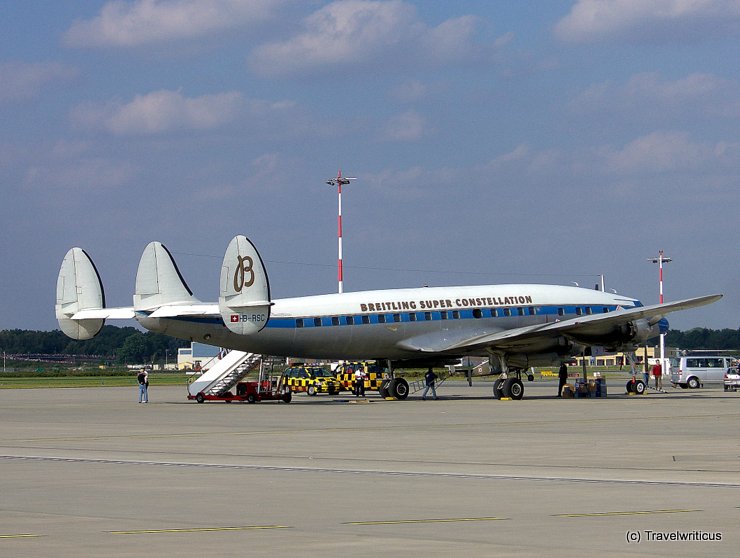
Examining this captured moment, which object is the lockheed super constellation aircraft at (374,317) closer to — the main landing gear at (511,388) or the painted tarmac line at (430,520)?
the main landing gear at (511,388)

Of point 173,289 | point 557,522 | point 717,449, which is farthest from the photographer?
point 173,289

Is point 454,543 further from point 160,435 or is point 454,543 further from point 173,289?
point 173,289

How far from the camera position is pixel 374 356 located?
52.2m

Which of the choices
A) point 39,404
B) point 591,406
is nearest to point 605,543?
point 591,406

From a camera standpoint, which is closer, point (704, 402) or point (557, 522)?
point (557, 522)

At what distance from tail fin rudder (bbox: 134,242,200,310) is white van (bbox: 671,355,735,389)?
37315 millimetres

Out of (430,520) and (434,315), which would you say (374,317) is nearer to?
(434,315)

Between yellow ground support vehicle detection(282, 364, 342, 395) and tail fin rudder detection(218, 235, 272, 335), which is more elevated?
tail fin rudder detection(218, 235, 272, 335)

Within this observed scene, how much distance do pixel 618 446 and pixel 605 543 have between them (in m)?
13.6

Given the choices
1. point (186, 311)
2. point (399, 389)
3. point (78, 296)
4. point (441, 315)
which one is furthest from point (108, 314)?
point (441, 315)

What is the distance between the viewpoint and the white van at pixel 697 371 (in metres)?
75.4

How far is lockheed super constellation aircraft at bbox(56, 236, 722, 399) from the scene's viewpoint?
152 feet

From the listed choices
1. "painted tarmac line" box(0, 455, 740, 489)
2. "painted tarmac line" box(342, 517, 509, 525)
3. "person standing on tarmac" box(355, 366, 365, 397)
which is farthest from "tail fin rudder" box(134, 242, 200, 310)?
"painted tarmac line" box(342, 517, 509, 525)

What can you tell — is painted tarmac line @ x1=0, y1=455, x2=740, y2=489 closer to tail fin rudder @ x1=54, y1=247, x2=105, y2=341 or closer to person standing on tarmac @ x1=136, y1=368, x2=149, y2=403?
tail fin rudder @ x1=54, y1=247, x2=105, y2=341
